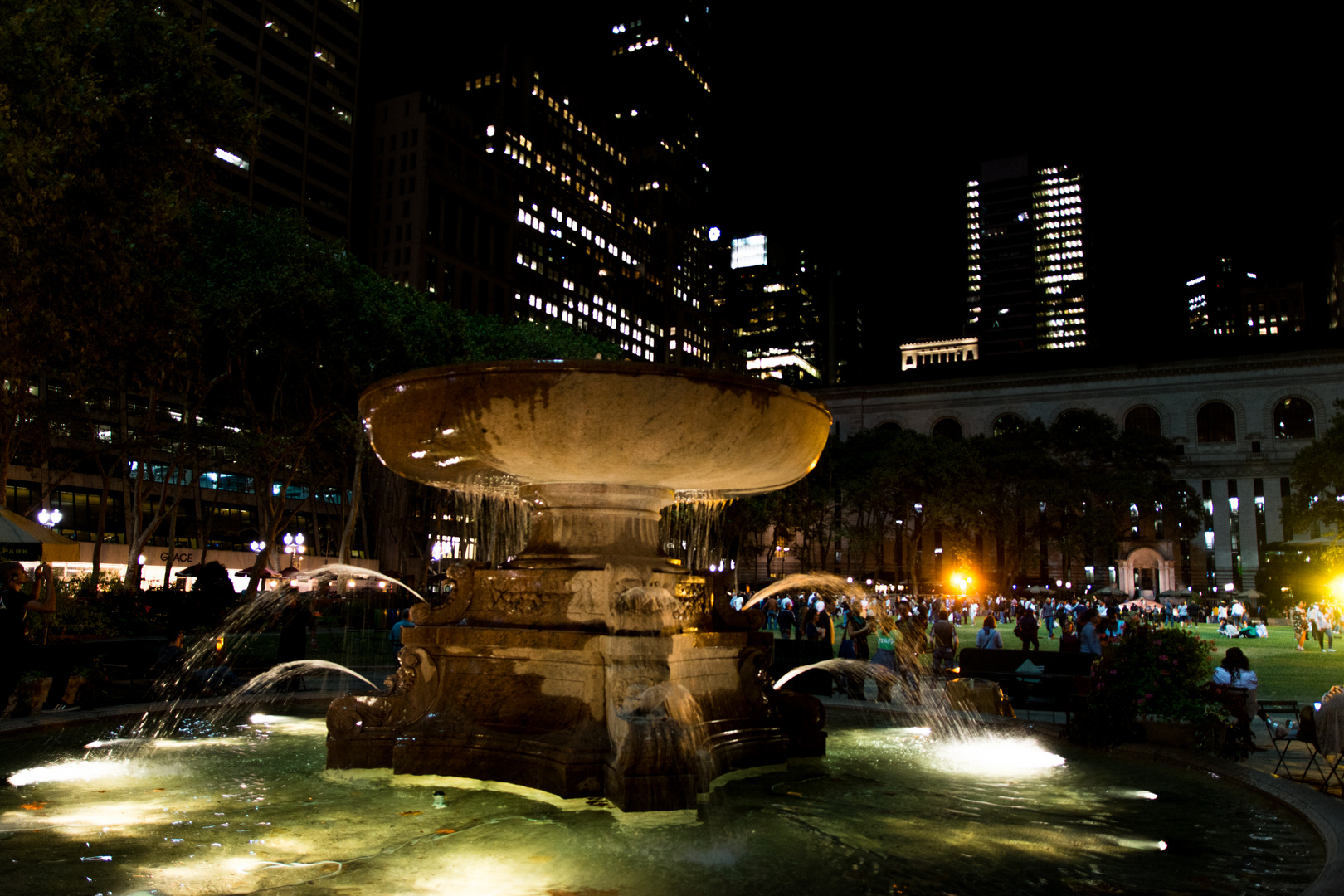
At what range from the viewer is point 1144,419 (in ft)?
246

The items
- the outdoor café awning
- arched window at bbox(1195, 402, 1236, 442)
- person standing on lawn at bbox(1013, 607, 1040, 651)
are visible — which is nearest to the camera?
the outdoor café awning

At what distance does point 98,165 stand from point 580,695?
1169cm

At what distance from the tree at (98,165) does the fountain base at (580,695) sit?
796cm

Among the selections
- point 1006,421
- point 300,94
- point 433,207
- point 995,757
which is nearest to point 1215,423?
point 1006,421

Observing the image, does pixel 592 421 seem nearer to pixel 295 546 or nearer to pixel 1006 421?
pixel 295 546

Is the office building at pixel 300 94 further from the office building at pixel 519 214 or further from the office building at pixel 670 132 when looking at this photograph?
the office building at pixel 670 132

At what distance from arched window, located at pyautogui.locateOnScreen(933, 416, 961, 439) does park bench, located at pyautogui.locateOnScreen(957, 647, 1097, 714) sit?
69.4 m

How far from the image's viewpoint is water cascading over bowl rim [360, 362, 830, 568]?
627 centimetres

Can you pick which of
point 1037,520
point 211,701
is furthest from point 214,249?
point 1037,520

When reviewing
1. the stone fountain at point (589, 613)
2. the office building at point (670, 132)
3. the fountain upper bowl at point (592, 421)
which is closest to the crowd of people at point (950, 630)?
the stone fountain at point (589, 613)

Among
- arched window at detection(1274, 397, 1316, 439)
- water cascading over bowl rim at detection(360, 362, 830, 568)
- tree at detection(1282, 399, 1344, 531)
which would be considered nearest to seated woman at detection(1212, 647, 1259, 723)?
water cascading over bowl rim at detection(360, 362, 830, 568)

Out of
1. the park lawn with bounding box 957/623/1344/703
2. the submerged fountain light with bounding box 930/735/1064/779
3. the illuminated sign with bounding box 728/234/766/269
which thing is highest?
the illuminated sign with bounding box 728/234/766/269

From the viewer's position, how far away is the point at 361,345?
25703mm

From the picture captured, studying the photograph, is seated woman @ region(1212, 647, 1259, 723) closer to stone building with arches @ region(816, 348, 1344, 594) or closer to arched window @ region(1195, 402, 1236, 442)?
stone building with arches @ region(816, 348, 1344, 594)
